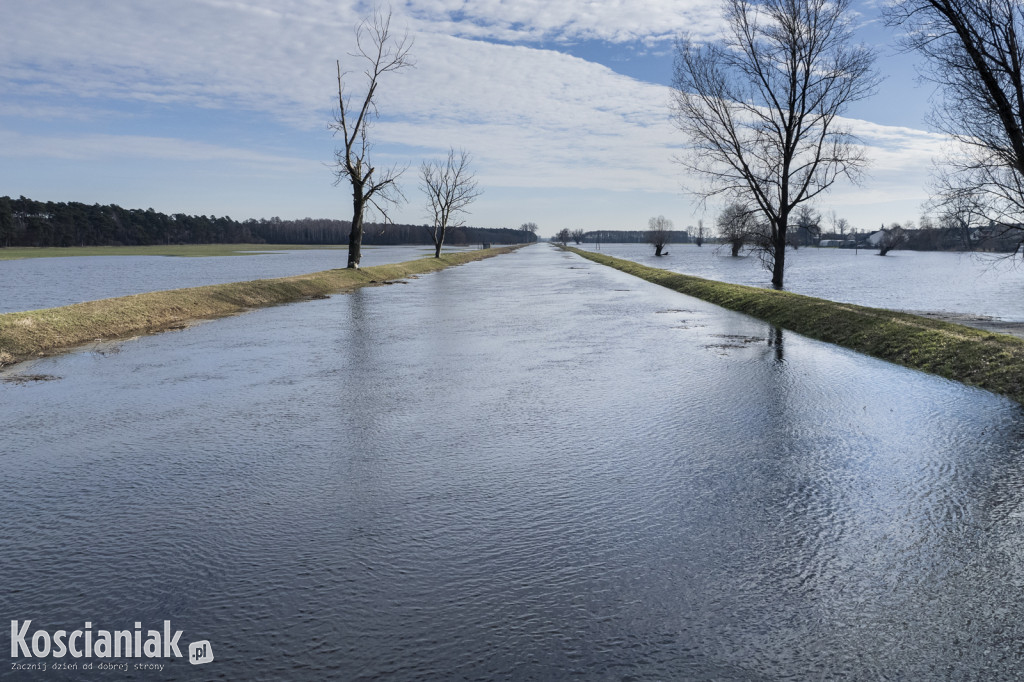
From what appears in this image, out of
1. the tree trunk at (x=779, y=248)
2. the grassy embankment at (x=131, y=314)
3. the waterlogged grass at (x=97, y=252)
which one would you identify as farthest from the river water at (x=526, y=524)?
the waterlogged grass at (x=97, y=252)

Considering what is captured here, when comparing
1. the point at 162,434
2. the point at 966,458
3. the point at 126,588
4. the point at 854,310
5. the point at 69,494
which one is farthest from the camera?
the point at 854,310

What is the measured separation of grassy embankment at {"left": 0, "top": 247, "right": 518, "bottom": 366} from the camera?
40.8 ft

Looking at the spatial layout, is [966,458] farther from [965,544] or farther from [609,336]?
[609,336]

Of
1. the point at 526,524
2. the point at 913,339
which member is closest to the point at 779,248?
the point at 913,339

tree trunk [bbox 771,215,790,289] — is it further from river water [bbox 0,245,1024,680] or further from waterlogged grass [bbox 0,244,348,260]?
waterlogged grass [bbox 0,244,348,260]

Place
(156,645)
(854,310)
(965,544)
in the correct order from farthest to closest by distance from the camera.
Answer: (854,310) → (965,544) → (156,645)

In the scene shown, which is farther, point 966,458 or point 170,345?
point 170,345

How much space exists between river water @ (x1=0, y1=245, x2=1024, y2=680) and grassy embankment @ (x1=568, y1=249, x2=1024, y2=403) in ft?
2.83

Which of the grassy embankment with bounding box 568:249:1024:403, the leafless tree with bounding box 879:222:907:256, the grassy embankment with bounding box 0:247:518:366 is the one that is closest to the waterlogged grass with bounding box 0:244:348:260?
the grassy embankment with bounding box 0:247:518:366

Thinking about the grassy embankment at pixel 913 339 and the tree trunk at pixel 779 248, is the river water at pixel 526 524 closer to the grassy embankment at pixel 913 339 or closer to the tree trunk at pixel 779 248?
the grassy embankment at pixel 913 339

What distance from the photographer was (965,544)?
4.05m

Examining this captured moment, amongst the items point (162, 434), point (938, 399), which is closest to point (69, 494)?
point (162, 434)

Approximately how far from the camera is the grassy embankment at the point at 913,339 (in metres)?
9.55

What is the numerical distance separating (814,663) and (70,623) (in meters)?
3.52
